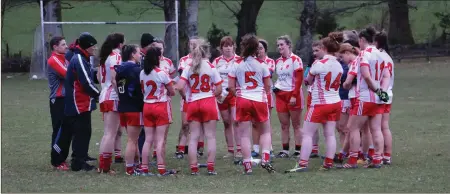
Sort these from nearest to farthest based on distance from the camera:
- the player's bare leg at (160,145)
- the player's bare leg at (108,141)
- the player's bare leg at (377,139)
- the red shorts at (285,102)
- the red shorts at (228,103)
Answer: the player's bare leg at (160,145) < the player's bare leg at (108,141) < the player's bare leg at (377,139) < the red shorts at (285,102) < the red shorts at (228,103)

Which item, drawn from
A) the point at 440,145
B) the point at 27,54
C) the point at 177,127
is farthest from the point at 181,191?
the point at 27,54

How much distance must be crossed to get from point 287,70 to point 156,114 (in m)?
2.30

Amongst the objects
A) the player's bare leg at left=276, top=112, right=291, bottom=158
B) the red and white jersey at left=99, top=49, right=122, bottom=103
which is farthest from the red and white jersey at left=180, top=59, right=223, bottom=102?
the player's bare leg at left=276, top=112, right=291, bottom=158

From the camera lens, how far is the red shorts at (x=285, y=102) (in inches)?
454

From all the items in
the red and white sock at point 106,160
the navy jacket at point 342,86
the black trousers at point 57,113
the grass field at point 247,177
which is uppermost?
the navy jacket at point 342,86

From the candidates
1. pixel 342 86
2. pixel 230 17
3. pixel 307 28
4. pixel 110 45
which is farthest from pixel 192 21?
pixel 110 45

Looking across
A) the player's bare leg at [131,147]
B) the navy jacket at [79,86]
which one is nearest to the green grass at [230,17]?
the navy jacket at [79,86]

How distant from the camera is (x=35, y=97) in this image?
23125 millimetres

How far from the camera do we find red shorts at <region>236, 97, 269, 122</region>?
1023 cm

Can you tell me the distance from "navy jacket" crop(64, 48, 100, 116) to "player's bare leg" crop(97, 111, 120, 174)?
274 millimetres

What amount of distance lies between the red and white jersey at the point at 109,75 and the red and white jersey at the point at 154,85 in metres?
0.67

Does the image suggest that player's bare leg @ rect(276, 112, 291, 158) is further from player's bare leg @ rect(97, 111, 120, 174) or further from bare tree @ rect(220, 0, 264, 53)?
bare tree @ rect(220, 0, 264, 53)

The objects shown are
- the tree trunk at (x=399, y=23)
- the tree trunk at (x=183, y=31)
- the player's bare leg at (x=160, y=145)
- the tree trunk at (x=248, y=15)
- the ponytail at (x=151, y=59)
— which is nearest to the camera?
the ponytail at (x=151, y=59)

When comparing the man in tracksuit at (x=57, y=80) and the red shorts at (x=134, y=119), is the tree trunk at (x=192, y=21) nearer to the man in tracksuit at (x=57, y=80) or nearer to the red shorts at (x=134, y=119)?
the man in tracksuit at (x=57, y=80)
